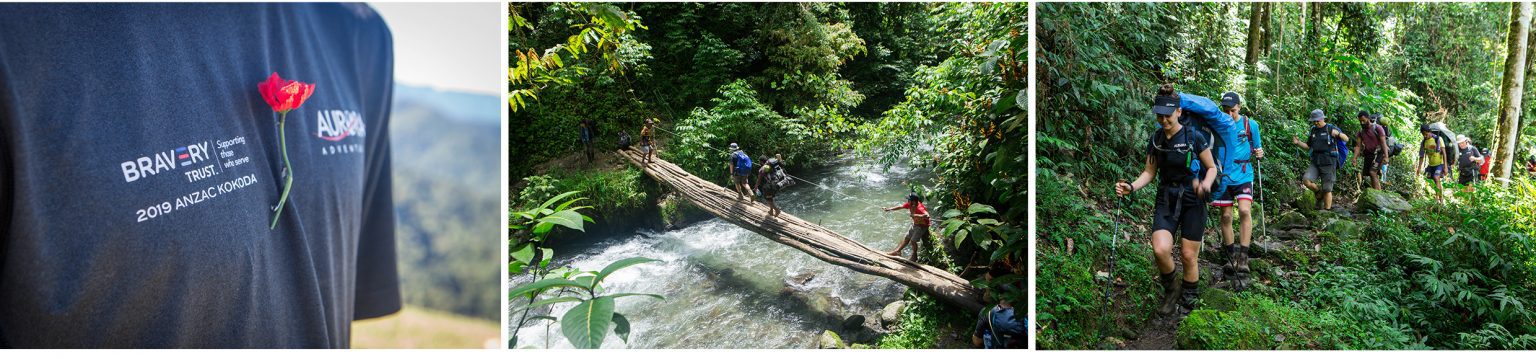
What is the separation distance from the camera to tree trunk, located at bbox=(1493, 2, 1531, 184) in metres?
2.69

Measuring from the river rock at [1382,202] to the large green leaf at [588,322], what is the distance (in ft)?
9.04

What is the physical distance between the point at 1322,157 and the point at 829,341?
1.91 meters

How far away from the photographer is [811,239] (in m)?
2.77

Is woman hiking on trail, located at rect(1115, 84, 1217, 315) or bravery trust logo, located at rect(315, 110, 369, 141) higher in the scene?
bravery trust logo, located at rect(315, 110, 369, 141)

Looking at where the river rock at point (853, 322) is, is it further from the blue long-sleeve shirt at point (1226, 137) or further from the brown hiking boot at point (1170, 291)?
the blue long-sleeve shirt at point (1226, 137)

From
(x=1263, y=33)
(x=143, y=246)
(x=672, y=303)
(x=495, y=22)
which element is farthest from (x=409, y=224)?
(x=1263, y=33)

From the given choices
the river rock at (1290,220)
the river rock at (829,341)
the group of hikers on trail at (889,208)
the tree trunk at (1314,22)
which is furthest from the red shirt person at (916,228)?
the tree trunk at (1314,22)

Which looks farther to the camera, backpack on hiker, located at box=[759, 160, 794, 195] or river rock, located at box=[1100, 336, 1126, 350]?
backpack on hiker, located at box=[759, 160, 794, 195]

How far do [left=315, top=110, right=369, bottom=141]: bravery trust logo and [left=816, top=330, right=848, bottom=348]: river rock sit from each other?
1639 millimetres

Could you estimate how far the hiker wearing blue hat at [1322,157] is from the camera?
2.67 meters

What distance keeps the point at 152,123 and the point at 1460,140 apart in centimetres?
397

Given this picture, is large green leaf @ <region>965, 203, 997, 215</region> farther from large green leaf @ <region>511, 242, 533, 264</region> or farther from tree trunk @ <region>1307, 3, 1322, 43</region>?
large green leaf @ <region>511, 242, 533, 264</region>

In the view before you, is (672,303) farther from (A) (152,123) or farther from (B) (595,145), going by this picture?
(A) (152,123)

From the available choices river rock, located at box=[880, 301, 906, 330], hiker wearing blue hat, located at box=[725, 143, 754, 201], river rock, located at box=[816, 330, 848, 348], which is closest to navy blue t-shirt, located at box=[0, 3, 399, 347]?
hiker wearing blue hat, located at box=[725, 143, 754, 201]
